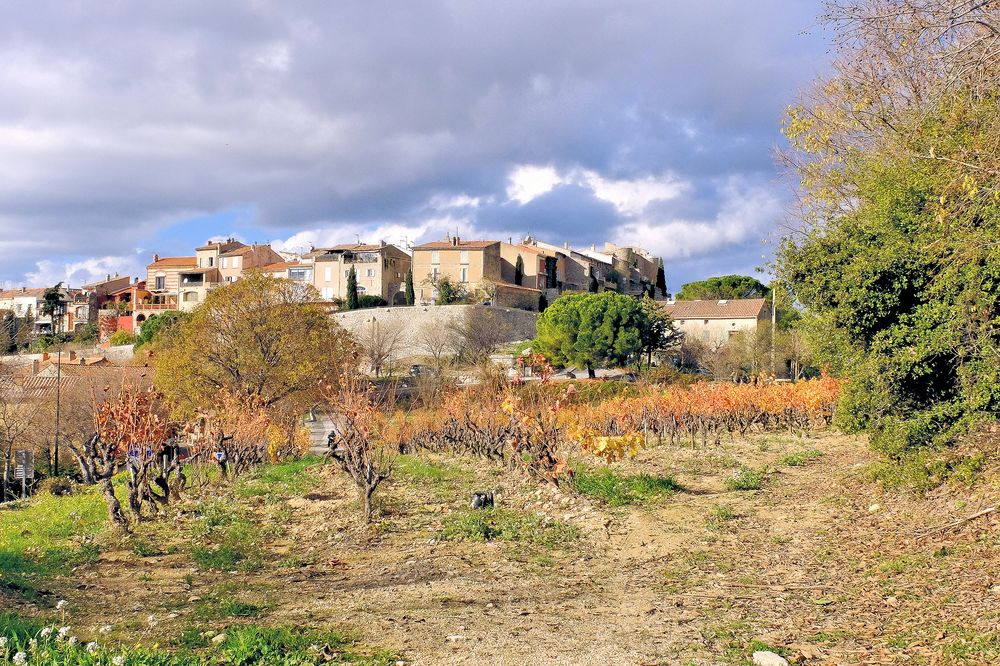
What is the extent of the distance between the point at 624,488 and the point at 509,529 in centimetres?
290

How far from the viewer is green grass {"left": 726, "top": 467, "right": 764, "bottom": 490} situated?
43.5 feet

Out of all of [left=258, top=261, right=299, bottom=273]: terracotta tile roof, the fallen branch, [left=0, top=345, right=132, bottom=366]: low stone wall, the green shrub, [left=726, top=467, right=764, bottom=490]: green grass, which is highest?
[left=258, top=261, right=299, bottom=273]: terracotta tile roof

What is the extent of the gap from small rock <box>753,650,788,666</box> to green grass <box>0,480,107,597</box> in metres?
6.85

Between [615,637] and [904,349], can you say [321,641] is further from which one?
[904,349]

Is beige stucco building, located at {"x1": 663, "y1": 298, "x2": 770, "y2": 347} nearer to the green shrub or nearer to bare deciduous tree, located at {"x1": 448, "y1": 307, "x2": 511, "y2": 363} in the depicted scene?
bare deciduous tree, located at {"x1": 448, "y1": 307, "x2": 511, "y2": 363}

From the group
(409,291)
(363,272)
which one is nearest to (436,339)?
(409,291)

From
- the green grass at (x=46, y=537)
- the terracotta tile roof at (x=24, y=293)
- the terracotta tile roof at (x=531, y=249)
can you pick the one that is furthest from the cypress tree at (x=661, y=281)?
the green grass at (x=46, y=537)

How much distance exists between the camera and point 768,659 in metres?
5.79

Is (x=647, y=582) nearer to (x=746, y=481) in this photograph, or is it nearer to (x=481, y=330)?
(x=746, y=481)

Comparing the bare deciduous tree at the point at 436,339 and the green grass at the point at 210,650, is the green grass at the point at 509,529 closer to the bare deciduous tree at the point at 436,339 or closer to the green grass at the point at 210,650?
the green grass at the point at 210,650

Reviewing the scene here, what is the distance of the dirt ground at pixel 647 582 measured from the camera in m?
6.25

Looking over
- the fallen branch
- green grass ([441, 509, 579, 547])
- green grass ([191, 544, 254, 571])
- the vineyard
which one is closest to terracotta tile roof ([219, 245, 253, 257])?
the vineyard

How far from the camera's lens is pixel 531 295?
266 ft

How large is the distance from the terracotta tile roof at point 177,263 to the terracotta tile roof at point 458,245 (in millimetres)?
27287
